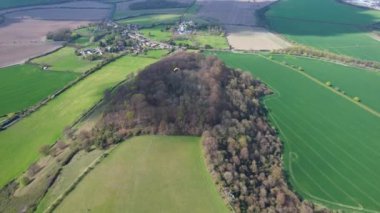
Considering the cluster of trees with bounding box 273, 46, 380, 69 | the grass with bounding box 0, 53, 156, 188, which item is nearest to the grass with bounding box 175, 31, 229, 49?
the cluster of trees with bounding box 273, 46, 380, 69

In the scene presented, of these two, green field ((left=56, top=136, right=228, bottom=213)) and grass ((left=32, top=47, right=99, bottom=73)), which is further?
grass ((left=32, top=47, right=99, bottom=73))

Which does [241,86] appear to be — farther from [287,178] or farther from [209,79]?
[287,178]

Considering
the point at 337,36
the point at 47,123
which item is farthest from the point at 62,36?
the point at 337,36

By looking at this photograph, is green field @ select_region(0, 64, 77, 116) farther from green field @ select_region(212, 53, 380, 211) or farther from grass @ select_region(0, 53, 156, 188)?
green field @ select_region(212, 53, 380, 211)

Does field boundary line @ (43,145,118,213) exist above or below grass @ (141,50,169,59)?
below

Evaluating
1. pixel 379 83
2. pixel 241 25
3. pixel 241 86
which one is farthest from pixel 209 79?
pixel 241 25

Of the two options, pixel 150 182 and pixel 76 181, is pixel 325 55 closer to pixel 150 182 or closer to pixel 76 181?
pixel 150 182

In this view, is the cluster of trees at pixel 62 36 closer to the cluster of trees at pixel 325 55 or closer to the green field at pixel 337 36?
the cluster of trees at pixel 325 55
